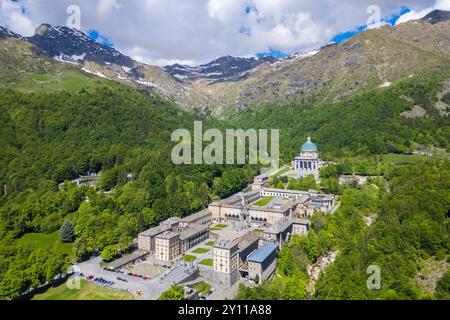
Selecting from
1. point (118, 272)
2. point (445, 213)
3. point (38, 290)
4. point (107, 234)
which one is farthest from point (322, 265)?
point (38, 290)

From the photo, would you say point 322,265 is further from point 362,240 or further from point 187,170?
point 187,170

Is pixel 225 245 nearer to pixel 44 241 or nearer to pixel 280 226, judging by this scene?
pixel 280 226

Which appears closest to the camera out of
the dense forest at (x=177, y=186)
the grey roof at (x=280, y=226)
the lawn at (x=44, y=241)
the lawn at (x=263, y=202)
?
the dense forest at (x=177, y=186)

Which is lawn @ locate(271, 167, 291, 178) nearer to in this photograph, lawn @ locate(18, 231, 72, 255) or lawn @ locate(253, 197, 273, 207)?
lawn @ locate(253, 197, 273, 207)

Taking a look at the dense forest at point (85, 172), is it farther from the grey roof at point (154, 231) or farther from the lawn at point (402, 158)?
the lawn at point (402, 158)

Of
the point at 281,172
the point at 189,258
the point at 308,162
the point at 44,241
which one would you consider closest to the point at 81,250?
the point at 44,241

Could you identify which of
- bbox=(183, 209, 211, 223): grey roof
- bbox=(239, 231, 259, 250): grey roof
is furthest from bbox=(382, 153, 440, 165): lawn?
bbox=(239, 231, 259, 250): grey roof

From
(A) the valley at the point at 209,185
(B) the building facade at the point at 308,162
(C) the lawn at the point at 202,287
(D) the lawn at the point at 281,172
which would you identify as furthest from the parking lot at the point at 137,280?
(B) the building facade at the point at 308,162

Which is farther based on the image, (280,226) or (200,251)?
(280,226)
